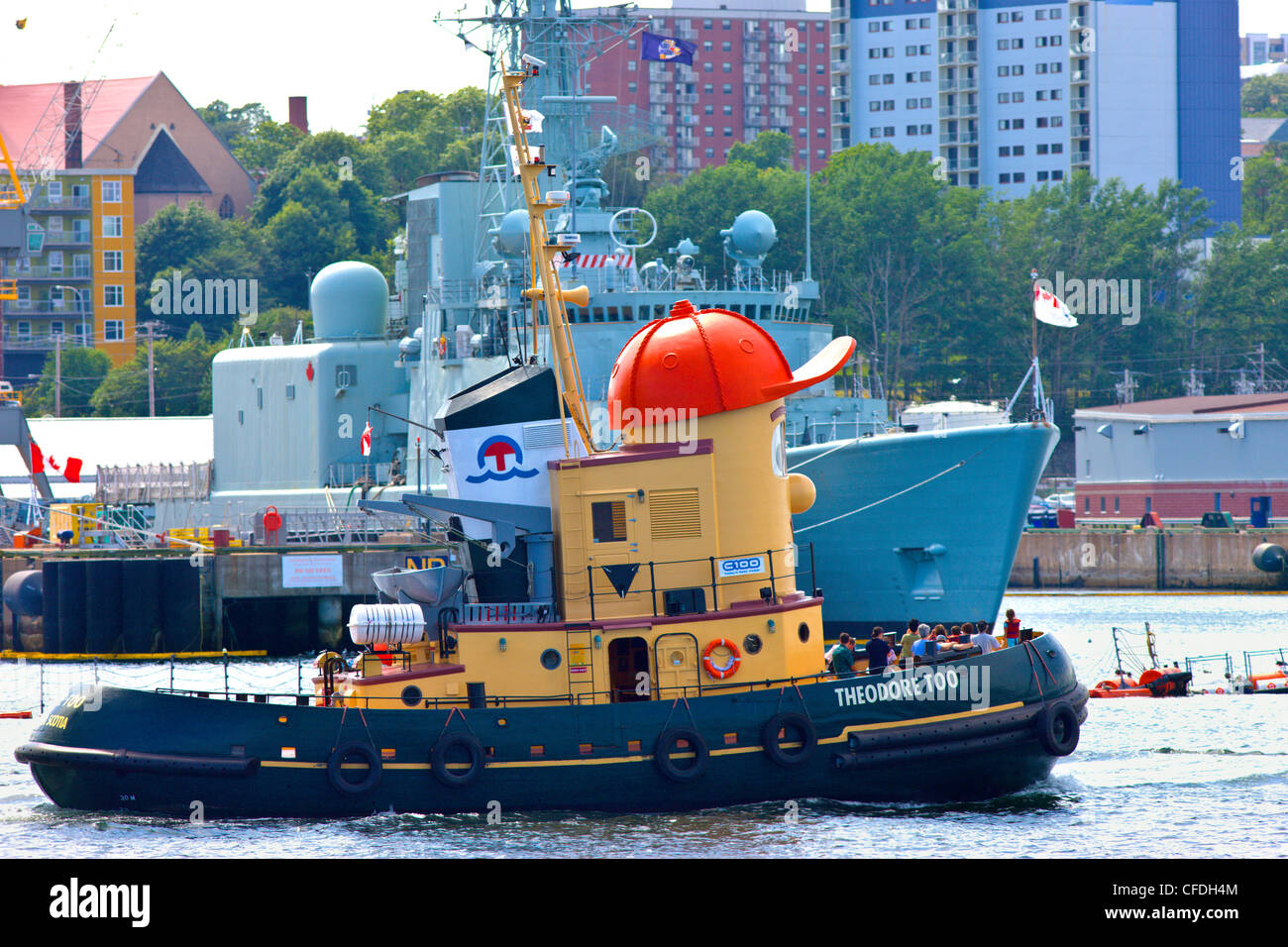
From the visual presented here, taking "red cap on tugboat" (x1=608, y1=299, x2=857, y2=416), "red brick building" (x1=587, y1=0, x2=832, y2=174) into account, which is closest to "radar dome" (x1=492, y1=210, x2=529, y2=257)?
"red cap on tugboat" (x1=608, y1=299, x2=857, y2=416)

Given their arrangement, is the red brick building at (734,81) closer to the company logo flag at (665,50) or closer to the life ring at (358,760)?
the company logo flag at (665,50)

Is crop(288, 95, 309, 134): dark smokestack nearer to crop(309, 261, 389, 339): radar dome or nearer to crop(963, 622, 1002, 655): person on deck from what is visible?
crop(309, 261, 389, 339): radar dome

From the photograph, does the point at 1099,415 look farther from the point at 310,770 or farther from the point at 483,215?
the point at 310,770

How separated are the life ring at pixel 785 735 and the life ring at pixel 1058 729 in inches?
132

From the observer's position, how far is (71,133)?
10131cm

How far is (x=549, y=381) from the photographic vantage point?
23.7 m

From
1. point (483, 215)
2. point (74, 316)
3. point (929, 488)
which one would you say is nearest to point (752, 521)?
point (929, 488)

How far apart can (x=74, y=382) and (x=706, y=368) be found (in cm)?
7935

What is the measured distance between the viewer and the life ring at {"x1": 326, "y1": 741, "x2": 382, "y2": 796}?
21.4m

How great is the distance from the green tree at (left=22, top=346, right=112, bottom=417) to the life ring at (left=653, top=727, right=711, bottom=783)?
3087 inches

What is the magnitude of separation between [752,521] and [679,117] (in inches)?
5482

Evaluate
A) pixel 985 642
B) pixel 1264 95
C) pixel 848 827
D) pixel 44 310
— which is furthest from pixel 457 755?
pixel 1264 95

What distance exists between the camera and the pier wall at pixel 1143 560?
6262 cm

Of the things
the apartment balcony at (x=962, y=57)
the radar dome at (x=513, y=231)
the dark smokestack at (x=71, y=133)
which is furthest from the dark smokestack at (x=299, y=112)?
the radar dome at (x=513, y=231)
